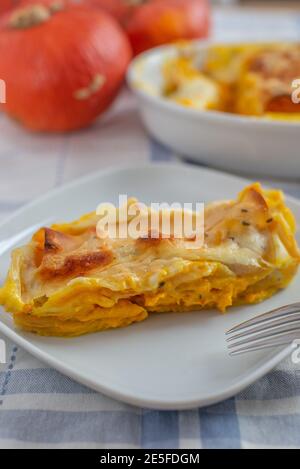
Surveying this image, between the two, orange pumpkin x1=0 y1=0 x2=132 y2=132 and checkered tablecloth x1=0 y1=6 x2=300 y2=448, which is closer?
checkered tablecloth x1=0 y1=6 x2=300 y2=448

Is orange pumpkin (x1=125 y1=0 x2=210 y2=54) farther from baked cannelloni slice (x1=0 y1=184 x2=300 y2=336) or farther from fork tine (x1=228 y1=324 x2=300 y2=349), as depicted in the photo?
fork tine (x1=228 y1=324 x2=300 y2=349)

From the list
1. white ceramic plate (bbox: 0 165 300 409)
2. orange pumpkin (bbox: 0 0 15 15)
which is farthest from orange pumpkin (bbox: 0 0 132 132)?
white ceramic plate (bbox: 0 165 300 409)

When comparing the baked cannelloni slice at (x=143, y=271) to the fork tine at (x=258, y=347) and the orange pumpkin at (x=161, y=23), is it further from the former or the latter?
the orange pumpkin at (x=161, y=23)

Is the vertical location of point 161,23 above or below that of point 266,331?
above

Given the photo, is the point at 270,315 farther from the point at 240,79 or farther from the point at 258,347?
the point at 240,79

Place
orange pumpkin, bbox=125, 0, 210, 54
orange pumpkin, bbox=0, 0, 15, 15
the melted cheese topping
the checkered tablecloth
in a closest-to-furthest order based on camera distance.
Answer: the checkered tablecloth < the melted cheese topping < orange pumpkin, bbox=125, 0, 210, 54 < orange pumpkin, bbox=0, 0, 15, 15

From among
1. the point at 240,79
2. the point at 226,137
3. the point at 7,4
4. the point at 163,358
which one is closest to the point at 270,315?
the point at 163,358

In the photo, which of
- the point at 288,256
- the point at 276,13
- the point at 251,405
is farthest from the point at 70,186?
the point at 276,13
